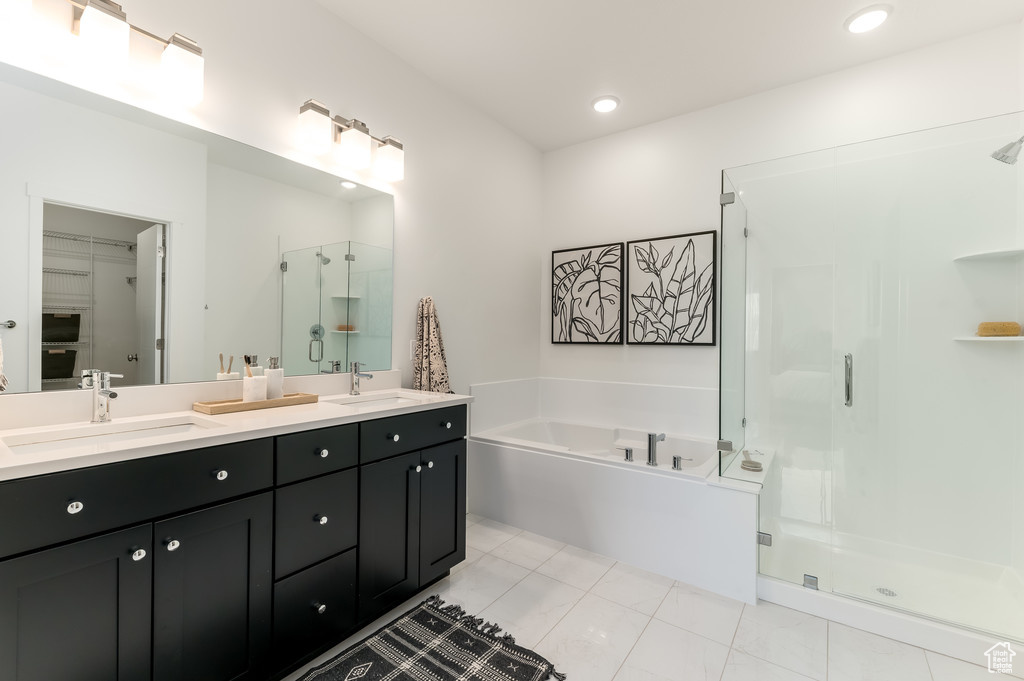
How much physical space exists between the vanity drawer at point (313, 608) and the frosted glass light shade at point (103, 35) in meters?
1.78

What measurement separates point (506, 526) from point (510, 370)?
1129mm

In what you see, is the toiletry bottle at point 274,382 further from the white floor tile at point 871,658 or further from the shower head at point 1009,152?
the shower head at point 1009,152

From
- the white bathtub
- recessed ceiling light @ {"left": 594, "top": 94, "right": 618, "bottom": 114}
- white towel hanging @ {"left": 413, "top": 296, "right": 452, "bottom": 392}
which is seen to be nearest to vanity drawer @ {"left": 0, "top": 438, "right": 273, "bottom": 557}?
white towel hanging @ {"left": 413, "top": 296, "right": 452, "bottom": 392}

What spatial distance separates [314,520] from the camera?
5.01ft

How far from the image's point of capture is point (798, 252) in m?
2.22

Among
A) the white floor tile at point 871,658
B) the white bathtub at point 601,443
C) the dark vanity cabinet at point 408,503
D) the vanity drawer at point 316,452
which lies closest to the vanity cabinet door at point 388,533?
the dark vanity cabinet at point 408,503

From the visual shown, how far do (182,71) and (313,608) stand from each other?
1932 millimetres

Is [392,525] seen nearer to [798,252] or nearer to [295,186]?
[295,186]

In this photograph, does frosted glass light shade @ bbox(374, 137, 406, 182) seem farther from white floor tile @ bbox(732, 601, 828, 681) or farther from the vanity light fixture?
white floor tile @ bbox(732, 601, 828, 681)

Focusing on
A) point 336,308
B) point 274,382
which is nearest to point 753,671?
point 274,382

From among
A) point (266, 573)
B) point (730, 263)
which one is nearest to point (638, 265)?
point (730, 263)

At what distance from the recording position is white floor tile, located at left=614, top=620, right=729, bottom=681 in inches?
61.6

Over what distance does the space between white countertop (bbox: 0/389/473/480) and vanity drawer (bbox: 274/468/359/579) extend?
8.2 inches

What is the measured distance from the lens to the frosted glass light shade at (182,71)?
1574mm
